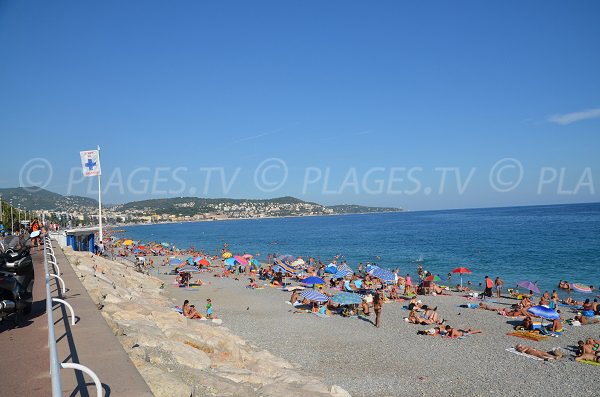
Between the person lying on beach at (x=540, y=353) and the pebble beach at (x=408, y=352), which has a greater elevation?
the person lying on beach at (x=540, y=353)

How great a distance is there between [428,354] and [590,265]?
31.1 m

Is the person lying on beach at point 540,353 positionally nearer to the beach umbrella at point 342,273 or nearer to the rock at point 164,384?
the rock at point 164,384

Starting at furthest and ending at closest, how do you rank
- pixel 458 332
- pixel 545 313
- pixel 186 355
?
1. pixel 545 313
2. pixel 458 332
3. pixel 186 355

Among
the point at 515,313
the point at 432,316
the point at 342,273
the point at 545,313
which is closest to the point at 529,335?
the point at 545,313

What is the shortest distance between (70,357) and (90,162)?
2205cm

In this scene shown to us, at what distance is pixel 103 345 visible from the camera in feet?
18.9

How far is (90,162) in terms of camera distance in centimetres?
2472

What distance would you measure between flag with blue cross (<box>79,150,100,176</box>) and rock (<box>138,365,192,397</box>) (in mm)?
22093

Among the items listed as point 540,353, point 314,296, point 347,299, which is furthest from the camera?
point 314,296

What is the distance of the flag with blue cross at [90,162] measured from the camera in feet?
80.5

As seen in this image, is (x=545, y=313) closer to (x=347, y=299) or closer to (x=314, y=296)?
(x=347, y=299)

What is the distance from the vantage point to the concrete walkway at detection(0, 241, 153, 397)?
4.37m

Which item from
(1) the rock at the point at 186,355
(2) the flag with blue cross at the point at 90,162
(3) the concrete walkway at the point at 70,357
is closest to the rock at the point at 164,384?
(3) the concrete walkway at the point at 70,357

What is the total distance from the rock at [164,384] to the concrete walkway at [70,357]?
378 mm
